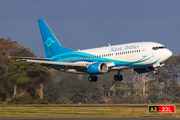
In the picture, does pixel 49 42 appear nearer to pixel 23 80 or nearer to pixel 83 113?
pixel 23 80

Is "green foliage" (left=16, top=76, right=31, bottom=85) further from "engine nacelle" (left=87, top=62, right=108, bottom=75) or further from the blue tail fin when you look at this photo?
"engine nacelle" (left=87, top=62, right=108, bottom=75)

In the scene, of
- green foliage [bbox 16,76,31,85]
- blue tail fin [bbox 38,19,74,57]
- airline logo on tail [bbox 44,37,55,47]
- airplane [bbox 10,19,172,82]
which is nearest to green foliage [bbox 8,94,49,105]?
green foliage [bbox 16,76,31,85]

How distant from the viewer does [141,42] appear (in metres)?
47.5

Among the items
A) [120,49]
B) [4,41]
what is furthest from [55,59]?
[4,41]

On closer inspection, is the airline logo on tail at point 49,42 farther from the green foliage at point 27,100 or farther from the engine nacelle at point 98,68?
the green foliage at point 27,100

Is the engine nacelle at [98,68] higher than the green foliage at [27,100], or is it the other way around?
the engine nacelle at [98,68]

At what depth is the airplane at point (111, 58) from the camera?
45625mm

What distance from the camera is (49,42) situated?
6003cm

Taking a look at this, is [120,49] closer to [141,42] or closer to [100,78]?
[141,42]

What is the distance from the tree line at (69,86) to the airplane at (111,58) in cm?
691

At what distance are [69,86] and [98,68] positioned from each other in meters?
18.0

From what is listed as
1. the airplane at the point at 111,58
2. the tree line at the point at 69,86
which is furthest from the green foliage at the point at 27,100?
the airplane at the point at 111,58

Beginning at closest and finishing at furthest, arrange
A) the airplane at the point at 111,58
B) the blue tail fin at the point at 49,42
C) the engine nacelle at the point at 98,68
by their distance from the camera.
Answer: the airplane at the point at 111,58, the engine nacelle at the point at 98,68, the blue tail fin at the point at 49,42

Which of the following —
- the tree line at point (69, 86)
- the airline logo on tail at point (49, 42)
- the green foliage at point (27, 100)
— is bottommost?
the green foliage at point (27, 100)
